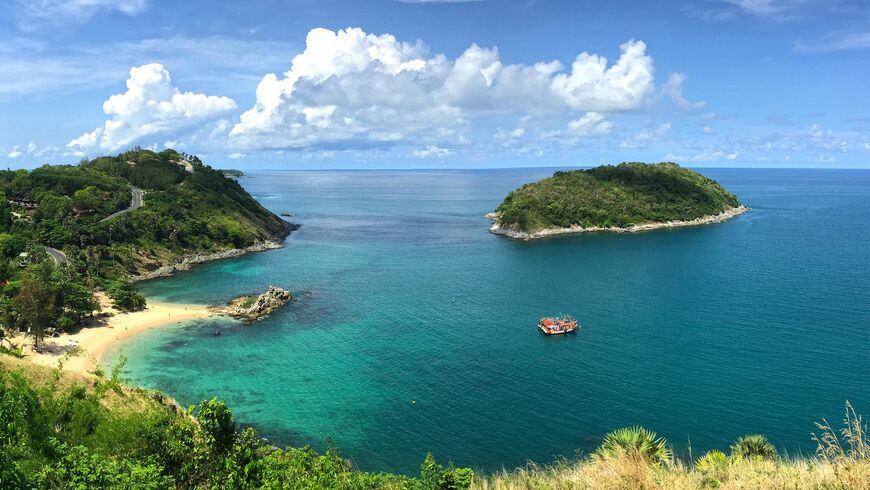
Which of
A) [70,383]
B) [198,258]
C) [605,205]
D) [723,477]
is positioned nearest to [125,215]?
[198,258]

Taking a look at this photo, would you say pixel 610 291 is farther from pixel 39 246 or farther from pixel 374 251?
pixel 39 246

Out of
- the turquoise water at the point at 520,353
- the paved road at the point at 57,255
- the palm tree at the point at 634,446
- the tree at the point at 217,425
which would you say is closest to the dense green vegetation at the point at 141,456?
the tree at the point at 217,425

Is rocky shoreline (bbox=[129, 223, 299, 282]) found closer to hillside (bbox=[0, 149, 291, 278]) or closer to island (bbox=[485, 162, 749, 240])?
hillside (bbox=[0, 149, 291, 278])

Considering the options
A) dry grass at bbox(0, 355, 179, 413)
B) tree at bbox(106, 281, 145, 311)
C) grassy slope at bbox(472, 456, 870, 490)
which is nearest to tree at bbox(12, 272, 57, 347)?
tree at bbox(106, 281, 145, 311)

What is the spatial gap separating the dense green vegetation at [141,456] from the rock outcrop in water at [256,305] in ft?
159

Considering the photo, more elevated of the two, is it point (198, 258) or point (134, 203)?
point (134, 203)

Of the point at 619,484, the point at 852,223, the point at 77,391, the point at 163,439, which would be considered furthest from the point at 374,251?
the point at 852,223

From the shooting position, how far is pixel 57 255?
Result: 10000 cm

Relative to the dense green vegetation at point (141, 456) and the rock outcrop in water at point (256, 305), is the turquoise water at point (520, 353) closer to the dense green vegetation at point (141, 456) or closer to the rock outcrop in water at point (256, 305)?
the rock outcrop in water at point (256, 305)

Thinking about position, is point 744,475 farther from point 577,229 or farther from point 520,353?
point 577,229

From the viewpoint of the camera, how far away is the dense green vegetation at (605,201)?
551 ft

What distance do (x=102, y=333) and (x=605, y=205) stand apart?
151252mm

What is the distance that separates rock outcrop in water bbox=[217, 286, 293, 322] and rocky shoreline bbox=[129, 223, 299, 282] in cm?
3067

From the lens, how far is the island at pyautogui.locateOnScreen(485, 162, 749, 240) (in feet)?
544
